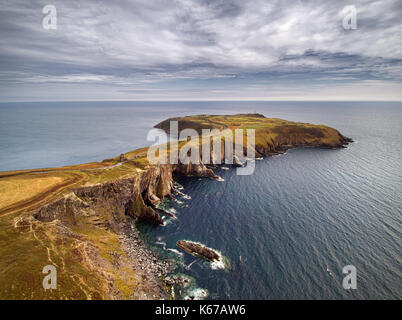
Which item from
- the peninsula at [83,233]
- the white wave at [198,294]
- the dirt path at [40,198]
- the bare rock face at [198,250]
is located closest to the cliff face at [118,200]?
the peninsula at [83,233]

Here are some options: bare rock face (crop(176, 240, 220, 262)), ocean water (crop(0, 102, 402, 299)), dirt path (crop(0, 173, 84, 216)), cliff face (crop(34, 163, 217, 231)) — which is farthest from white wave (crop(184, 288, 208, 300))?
dirt path (crop(0, 173, 84, 216))

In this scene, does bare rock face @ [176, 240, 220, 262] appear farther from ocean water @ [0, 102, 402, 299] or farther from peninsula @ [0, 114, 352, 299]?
ocean water @ [0, 102, 402, 299]

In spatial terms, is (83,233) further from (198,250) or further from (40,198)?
(198,250)

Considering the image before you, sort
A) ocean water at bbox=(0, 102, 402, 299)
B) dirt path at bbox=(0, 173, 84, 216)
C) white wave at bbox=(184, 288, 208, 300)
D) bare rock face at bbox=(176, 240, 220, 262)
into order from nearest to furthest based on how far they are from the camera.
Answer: white wave at bbox=(184, 288, 208, 300) < ocean water at bbox=(0, 102, 402, 299) < dirt path at bbox=(0, 173, 84, 216) < bare rock face at bbox=(176, 240, 220, 262)

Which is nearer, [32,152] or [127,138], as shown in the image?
[32,152]
